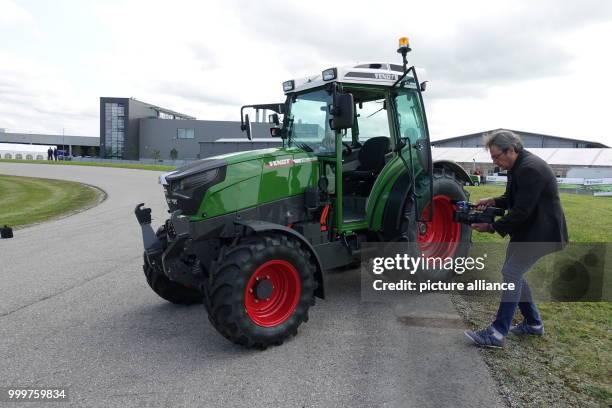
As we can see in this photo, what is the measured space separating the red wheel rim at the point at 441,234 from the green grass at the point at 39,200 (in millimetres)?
9996

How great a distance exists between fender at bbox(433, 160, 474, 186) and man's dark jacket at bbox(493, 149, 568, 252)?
184cm

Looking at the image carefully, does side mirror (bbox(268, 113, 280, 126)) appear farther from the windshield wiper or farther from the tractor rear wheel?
the tractor rear wheel

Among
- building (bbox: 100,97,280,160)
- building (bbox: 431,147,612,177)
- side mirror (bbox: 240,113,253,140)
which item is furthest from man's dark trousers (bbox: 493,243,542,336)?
building (bbox: 100,97,280,160)

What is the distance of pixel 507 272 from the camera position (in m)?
3.80

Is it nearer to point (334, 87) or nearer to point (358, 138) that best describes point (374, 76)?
point (334, 87)

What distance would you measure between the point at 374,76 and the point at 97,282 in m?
4.34

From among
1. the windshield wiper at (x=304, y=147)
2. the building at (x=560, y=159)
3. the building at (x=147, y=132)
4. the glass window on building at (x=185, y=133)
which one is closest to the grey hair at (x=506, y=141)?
the windshield wiper at (x=304, y=147)

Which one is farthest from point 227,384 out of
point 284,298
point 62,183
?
point 62,183

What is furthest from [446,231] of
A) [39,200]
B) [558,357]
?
[39,200]

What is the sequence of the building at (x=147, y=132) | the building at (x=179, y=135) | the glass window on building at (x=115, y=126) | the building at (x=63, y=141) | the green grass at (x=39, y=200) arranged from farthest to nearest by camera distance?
the building at (x=63, y=141) < the glass window on building at (x=115, y=126) < the building at (x=147, y=132) < the building at (x=179, y=135) < the green grass at (x=39, y=200)

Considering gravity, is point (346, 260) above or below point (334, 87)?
below

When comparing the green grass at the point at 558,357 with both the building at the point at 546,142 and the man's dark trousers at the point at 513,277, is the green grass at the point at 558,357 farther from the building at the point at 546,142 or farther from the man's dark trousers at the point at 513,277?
the building at the point at 546,142

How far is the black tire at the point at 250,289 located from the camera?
367 cm

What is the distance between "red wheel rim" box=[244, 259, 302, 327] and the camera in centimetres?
394
